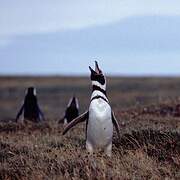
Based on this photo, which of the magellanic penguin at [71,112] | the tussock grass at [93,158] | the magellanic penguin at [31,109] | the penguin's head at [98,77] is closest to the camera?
the tussock grass at [93,158]

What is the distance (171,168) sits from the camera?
24.2 feet

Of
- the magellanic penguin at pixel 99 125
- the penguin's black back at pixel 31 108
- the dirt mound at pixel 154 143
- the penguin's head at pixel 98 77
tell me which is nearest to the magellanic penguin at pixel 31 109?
the penguin's black back at pixel 31 108

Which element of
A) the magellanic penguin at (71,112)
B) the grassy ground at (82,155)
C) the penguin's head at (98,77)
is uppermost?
the penguin's head at (98,77)

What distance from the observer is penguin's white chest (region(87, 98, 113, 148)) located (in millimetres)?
8219

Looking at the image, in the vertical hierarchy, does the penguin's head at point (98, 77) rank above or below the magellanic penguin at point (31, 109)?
above

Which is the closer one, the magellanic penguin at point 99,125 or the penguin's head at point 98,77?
the magellanic penguin at point 99,125

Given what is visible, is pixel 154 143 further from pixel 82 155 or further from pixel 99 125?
pixel 82 155

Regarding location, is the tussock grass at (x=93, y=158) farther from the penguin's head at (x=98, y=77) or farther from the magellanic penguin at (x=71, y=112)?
the magellanic penguin at (x=71, y=112)

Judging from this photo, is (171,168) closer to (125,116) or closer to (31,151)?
(31,151)

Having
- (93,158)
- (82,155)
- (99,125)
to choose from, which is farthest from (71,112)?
(93,158)

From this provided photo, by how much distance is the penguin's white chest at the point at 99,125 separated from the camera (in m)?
8.22

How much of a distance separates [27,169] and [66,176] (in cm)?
69

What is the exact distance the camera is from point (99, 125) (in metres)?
8.21

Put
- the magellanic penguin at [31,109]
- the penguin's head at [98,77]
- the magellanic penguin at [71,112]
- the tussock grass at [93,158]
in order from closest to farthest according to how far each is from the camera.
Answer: the tussock grass at [93,158]
the penguin's head at [98,77]
the magellanic penguin at [71,112]
the magellanic penguin at [31,109]
